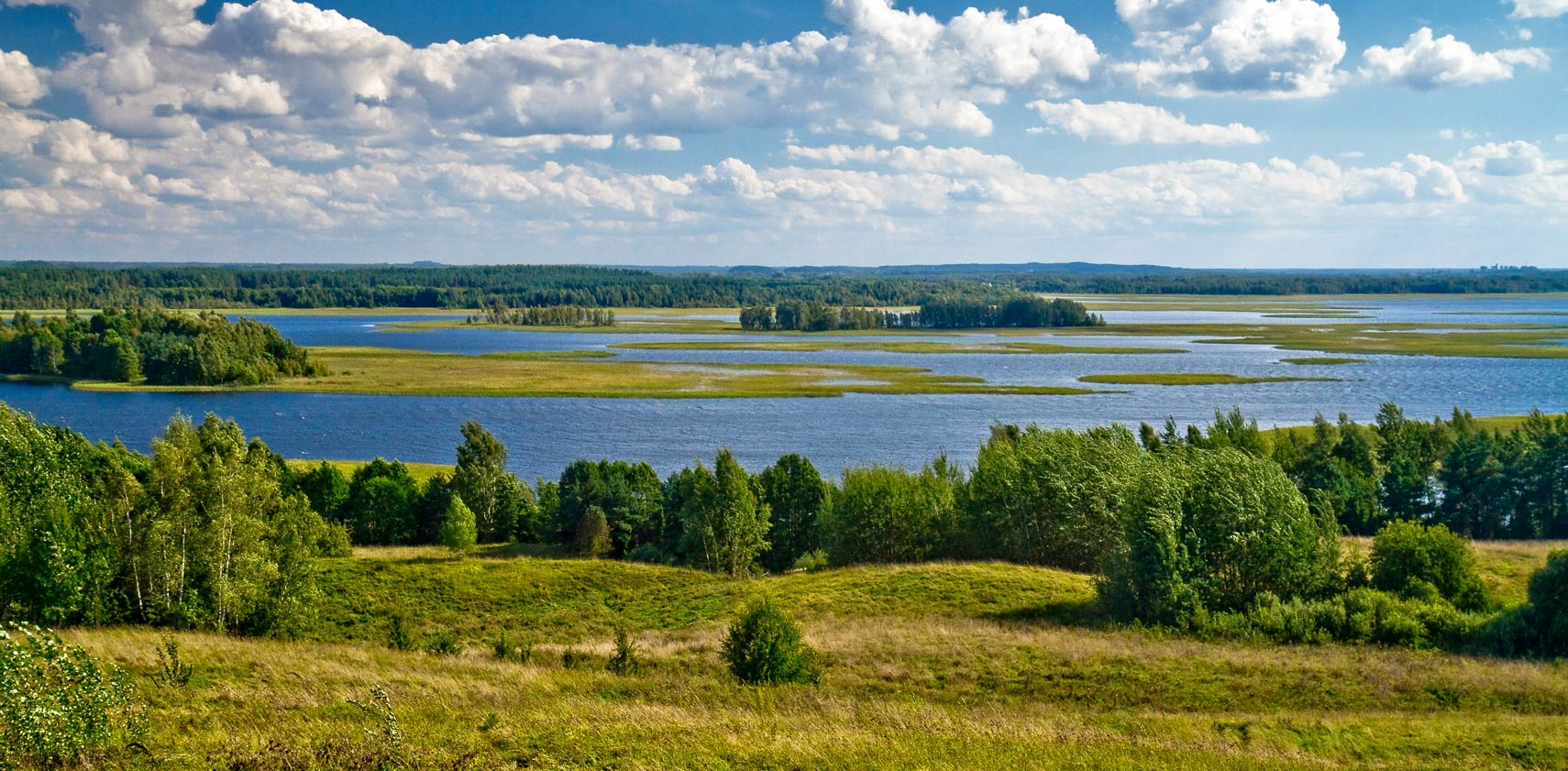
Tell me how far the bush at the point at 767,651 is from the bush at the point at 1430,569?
16.3 metres

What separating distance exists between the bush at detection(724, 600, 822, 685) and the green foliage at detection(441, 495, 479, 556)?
20.6m

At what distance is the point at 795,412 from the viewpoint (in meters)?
75.9

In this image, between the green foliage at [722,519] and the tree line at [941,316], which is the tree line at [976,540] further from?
the tree line at [941,316]

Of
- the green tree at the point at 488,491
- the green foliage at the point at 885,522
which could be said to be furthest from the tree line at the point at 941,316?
the green foliage at the point at 885,522

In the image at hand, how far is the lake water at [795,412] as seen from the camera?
2456 inches

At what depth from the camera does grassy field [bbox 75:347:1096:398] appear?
86.5 meters

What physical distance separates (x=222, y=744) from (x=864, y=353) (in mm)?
115349

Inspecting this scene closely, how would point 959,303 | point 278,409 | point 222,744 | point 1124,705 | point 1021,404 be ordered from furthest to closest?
point 959,303, point 278,409, point 1021,404, point 1124,705, point 222,744

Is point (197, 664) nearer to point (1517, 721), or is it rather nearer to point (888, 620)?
point (888, 620)

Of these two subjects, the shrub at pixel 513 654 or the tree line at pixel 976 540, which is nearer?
the shrub at pixel 513 654

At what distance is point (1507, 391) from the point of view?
8100 cm

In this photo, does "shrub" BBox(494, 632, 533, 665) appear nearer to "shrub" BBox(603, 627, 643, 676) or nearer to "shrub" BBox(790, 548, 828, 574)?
"shrub" BBox(603, 627, 643, 676)

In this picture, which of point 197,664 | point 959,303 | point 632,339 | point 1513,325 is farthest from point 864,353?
point 197,664

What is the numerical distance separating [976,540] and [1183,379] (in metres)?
60.7
